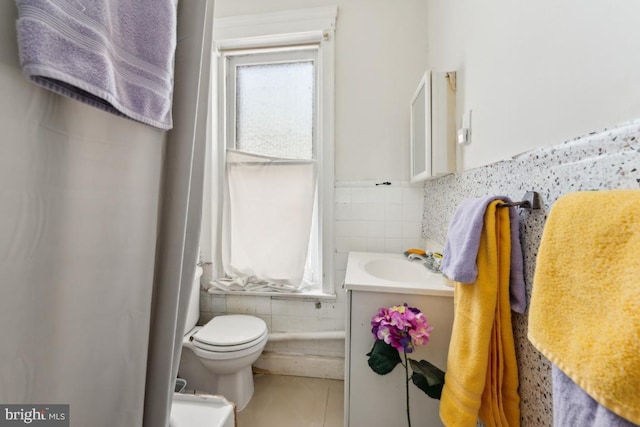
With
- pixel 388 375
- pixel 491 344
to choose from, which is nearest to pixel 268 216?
pixel 388 375

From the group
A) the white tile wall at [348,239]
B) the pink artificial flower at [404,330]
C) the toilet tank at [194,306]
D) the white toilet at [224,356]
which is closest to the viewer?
the pink artificial flower at [404,330]

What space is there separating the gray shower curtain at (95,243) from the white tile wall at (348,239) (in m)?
1.20

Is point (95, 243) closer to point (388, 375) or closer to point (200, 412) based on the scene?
point (200, 412)

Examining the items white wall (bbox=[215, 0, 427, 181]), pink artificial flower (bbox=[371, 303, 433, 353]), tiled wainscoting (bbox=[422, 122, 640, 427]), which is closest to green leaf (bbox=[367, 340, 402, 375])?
pink artificial flower (bbox=[371, 303, 433, 353])

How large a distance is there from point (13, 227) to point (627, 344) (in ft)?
2.57

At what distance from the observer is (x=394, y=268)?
1.47 m

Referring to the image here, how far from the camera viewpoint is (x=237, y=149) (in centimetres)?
191

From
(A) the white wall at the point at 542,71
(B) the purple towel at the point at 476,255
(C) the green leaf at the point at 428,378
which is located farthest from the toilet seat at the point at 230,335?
(A) the white wall at the point at 542,71

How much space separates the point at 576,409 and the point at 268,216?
1663 millimetres

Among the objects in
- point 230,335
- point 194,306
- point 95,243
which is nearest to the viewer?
point 95,243

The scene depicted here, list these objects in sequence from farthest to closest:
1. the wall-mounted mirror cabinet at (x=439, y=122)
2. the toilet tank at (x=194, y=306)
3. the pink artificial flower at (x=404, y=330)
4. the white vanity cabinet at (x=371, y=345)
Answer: the toilet tank at (x=194, y=306)
the wall-mounted mirror cabinet at (x=439, y=122)
the white vanity cabinet at (x=371, y=345)
the pink artificial flower at (x=404, y=330)

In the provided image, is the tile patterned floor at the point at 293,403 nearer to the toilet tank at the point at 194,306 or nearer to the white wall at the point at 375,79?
the toilet tank at the point at 194,306

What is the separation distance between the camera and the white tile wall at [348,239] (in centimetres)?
170

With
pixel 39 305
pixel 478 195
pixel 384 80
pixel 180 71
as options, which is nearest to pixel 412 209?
pixel 478 195
